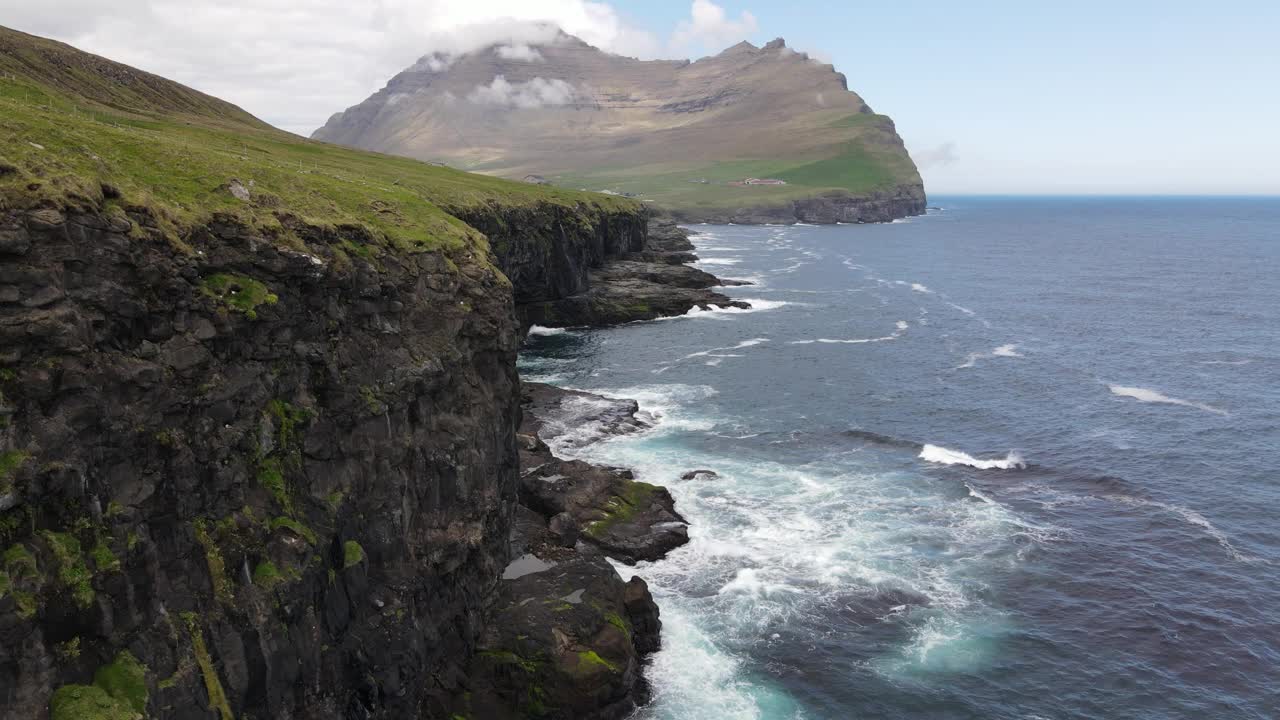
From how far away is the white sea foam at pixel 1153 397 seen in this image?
81000mm

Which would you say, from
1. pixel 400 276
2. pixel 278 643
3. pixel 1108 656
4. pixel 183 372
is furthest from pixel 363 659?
pixel 1108 656

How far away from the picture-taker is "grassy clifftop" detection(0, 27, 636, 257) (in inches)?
1051

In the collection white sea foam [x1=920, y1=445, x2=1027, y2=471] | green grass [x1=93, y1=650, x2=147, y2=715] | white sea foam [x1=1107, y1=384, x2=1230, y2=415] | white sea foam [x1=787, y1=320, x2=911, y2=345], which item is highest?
green grass [x1=93, y1=650, x2=147, y2=715]

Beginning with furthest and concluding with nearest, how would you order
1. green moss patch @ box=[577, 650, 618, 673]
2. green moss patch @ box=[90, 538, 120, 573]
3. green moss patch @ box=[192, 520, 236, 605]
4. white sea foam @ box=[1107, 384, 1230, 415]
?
white sea foam @ box=[1107, 384, 1230, 415] < green moss patch @ box=[577, 650, 618, 673] < green moss patch @ box=[192, 520, 236, 605] < green moss patch @ box=[90, 538, 120, 573]

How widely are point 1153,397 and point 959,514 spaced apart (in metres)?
38.8

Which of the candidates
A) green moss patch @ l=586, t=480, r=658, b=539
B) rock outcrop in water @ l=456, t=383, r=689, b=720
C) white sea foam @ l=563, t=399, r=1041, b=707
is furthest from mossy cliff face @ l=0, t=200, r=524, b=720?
white sea foam @ l=563, t=399, r=1041, b=707

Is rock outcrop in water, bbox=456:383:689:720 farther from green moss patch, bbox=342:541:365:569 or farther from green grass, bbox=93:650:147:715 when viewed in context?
green grass, bbox=93:650:147:715

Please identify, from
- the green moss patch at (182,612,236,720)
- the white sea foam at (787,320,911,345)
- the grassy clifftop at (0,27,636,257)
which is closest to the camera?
the green moss patch at (182,612,236,720)

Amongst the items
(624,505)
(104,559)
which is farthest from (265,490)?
(624,505)

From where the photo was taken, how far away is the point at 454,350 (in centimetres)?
4041

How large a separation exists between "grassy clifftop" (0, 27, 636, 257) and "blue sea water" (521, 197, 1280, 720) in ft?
85.4

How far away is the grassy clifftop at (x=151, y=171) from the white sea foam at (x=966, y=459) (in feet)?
138

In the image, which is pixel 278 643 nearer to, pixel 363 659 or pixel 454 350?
pixel 363 659

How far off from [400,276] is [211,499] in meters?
14.1
